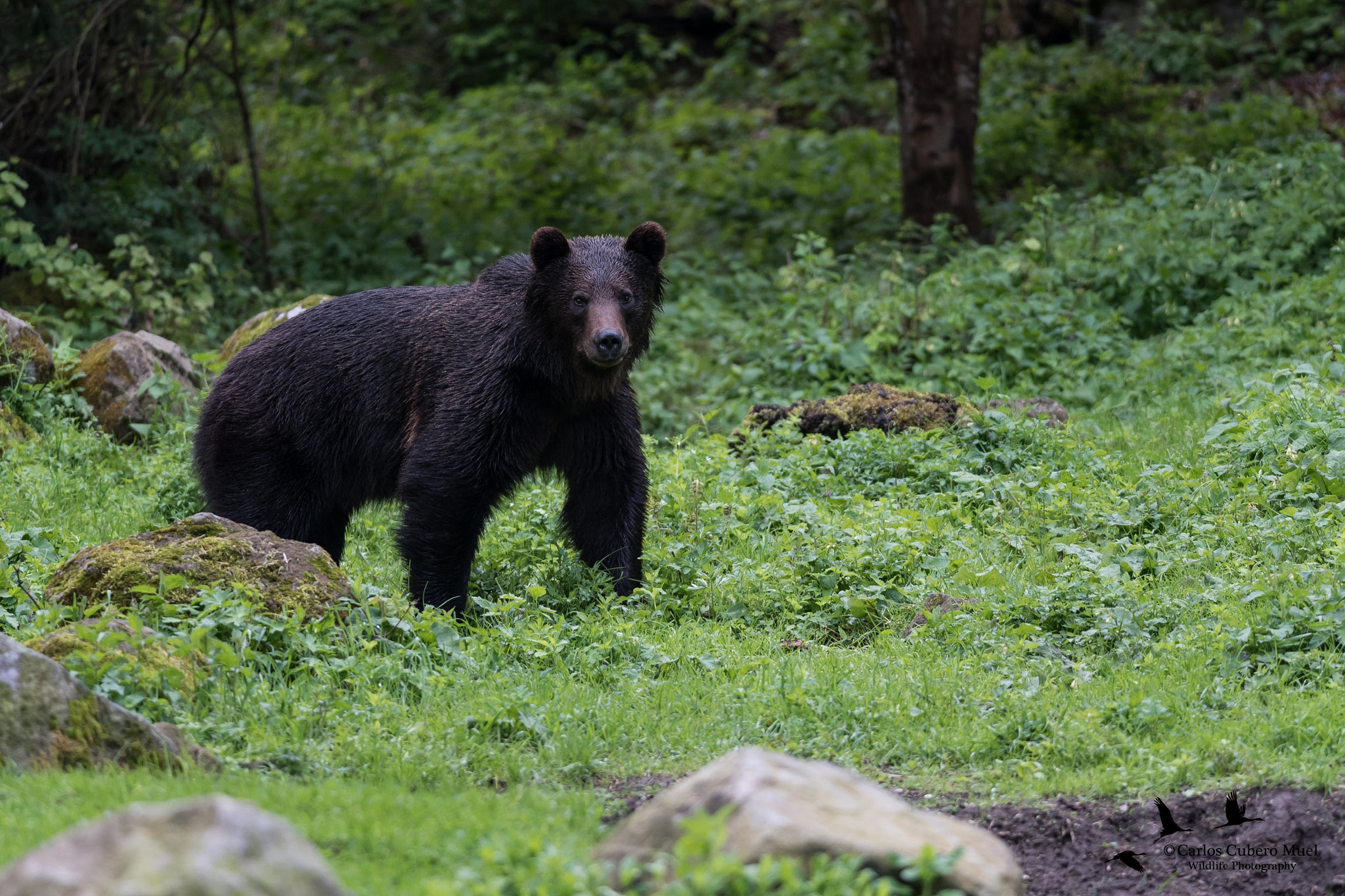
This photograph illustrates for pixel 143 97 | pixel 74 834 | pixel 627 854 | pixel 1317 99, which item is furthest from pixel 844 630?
pixel 1317 99

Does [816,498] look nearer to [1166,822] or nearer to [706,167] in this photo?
[1166,822]

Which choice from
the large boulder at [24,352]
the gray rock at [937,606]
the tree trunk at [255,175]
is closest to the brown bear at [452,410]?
the gray rock at [937,606]

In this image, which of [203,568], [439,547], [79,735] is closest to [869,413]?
[439,547]

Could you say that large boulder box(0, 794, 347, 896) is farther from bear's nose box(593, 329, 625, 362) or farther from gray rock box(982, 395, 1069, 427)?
gray rock box(982, 395, 1069, 427)

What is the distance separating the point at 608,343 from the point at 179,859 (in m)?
4.09

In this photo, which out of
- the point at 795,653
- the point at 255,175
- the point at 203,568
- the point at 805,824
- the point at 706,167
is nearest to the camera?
the point at 805,824

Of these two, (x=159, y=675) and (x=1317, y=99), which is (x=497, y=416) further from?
(x=1317, y=99)

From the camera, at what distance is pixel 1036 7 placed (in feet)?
63.8

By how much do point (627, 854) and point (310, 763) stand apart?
178 cm

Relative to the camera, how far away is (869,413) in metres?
9.05

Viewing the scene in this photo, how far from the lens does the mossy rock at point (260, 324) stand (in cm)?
1001

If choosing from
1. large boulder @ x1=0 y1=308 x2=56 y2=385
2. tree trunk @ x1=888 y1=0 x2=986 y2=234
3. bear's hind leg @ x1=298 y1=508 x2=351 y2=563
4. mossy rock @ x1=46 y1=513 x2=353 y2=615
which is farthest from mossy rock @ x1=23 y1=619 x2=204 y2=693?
tree trunk @ x1=888 y1=0 x2=986 y2=234

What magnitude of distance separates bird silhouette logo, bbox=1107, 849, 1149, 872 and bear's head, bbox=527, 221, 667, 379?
3223mm

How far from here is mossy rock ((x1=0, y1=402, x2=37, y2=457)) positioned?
8.89 m
